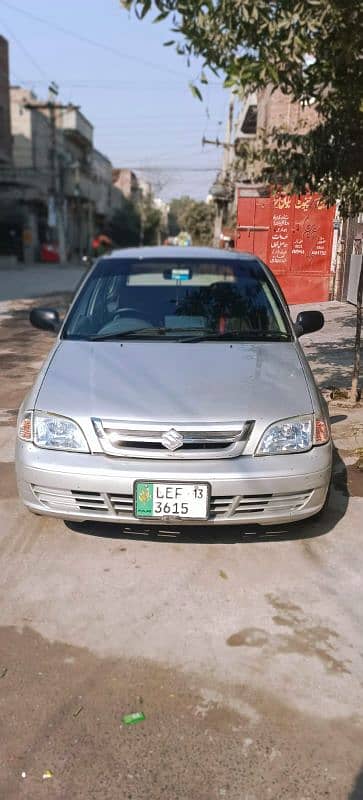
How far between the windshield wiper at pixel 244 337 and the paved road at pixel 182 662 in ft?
3.84

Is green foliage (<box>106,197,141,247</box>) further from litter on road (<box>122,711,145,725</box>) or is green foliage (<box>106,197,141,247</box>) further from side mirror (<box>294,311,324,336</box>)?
litter on road (<box>122,711,145,725</box>)

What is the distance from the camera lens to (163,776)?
206 cm

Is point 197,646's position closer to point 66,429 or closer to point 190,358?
point 66,429

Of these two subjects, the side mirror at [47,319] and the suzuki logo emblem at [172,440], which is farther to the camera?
the side mirror at [47,319]

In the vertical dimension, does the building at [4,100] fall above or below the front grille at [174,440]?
above

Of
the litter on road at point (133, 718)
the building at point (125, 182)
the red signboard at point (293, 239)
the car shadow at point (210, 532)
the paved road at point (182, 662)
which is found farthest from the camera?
the building at point (125, 182)

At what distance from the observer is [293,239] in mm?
14250

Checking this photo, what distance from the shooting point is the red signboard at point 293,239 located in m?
14.0

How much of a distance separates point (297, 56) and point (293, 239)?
34.4 ft

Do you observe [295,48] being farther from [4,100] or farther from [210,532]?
[4,100]

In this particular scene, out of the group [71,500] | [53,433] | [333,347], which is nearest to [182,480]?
[71,500]

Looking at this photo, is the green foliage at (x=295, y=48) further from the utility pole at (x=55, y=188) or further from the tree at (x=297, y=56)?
the utility pole at (x=55, y=188)

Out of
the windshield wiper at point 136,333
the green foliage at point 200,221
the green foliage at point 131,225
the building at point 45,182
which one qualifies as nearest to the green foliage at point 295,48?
the windshield wiper at point 136,333

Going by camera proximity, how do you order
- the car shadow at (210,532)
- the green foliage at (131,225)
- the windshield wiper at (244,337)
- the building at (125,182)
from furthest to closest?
the building at (125,182)
the green foliage at (131,225)
the windshield wiper at (244,337)
the car shadow at (210,532)
